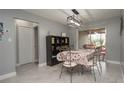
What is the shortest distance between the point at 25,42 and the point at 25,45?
0.51 ft

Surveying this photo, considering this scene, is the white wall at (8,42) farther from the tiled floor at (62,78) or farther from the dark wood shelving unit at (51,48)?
the dark wood shelving unit at (51,48)

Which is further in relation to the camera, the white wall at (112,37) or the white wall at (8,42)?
the white wall at (112,37)

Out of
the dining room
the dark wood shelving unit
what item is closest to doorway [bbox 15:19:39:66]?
the dining room

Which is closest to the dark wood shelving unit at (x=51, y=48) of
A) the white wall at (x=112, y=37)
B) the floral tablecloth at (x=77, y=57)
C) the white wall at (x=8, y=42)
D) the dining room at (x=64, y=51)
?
the dining room at (x=64, y=51)

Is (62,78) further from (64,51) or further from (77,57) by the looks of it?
(64,51)

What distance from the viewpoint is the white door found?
4.76 metres

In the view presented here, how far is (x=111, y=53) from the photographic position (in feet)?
16.4

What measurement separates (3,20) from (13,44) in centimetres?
79

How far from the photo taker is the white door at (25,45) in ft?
15.6

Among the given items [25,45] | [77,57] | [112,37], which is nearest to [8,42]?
[25,45]

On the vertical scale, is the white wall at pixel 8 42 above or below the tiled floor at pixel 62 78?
above

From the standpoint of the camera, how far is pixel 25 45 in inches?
198
